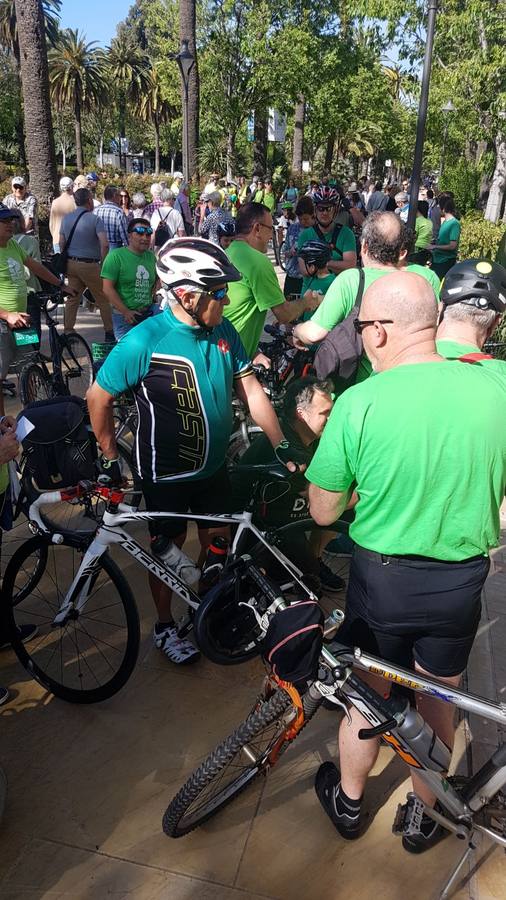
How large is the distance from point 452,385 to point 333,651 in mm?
888

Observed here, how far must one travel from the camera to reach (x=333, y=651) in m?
2.01

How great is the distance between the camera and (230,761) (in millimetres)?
2240

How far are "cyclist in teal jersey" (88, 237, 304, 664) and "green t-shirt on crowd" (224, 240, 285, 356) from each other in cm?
130

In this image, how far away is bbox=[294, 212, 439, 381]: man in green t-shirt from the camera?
334 cm

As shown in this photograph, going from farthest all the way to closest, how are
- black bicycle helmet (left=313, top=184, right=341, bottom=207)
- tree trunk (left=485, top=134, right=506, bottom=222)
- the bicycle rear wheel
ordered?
tree trunk (left=485, top=134, right=506, bottom=222) < the bicycle rear wheel < black bicycle helmet (left=313, top=184, right=341, bottom=207)

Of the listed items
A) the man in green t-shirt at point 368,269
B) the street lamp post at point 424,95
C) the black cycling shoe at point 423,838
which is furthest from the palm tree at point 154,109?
the black cycling shoe at point 423,838

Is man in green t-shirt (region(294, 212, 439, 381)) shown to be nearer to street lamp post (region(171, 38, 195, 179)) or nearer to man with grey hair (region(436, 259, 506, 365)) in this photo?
man with grey hair (region(436, 259, 506, 365))

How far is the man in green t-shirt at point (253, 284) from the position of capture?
412 centimetres

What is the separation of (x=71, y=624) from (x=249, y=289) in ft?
7.52

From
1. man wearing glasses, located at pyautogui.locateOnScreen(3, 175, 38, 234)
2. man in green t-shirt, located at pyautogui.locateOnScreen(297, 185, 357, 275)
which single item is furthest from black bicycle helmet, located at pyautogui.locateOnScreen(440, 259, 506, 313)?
man wearing glasses, located at pyautogui.locateOnScreen(3, 175, 38, 234)

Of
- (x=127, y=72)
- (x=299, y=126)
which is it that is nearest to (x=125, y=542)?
(x=299, y=126)

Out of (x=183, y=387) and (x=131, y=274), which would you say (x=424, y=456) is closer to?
(x=183, y=387)

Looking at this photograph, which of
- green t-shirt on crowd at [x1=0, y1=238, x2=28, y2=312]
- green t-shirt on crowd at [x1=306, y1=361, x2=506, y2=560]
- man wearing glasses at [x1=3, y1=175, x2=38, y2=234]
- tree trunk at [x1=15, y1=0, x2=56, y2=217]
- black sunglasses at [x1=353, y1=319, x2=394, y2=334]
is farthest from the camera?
tree trunk at [x1=15, y1=0, x2=56, y2=217]

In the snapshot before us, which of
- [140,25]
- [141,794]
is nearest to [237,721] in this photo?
[141,794]
